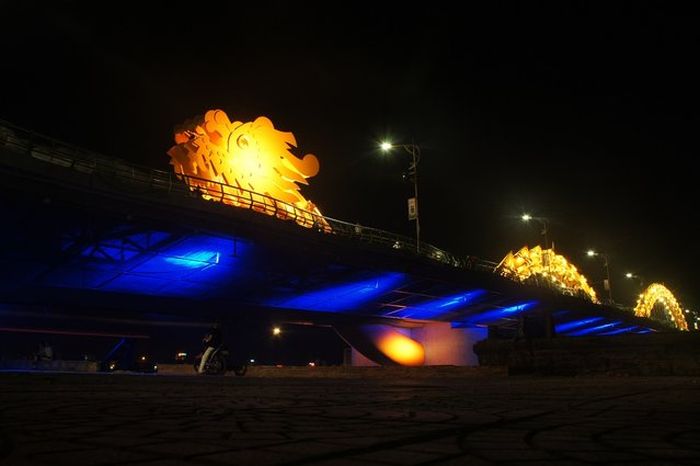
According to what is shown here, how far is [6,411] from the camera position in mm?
5297

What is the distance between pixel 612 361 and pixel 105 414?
831 inches

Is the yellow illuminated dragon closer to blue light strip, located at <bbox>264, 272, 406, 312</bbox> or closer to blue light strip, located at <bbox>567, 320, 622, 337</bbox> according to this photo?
blue light strip, located at <bbox>264, 272, 406, 312</bbox>

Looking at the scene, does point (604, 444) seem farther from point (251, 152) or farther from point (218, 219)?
point (251, 152)

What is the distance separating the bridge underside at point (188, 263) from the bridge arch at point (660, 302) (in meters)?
88.6

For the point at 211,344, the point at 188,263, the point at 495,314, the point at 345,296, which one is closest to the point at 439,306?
the point at 495,314

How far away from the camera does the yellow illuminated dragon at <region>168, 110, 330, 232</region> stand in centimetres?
4034

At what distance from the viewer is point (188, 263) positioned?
32719mm

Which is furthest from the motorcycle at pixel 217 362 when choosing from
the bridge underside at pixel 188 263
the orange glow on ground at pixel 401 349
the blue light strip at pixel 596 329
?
the blue light strip at pixel 596 329

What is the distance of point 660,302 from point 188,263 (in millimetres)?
143401

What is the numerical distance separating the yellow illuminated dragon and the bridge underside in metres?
4.19

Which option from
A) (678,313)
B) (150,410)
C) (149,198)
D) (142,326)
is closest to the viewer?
(150,410)

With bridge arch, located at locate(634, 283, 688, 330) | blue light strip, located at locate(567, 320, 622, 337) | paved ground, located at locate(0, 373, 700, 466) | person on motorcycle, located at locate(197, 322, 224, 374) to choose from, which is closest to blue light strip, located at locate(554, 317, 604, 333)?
blue light strip, located at locate(567, 320, 622, 337)

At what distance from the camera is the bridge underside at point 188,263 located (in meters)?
24.2

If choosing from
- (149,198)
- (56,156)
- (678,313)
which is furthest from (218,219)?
(678,313)
